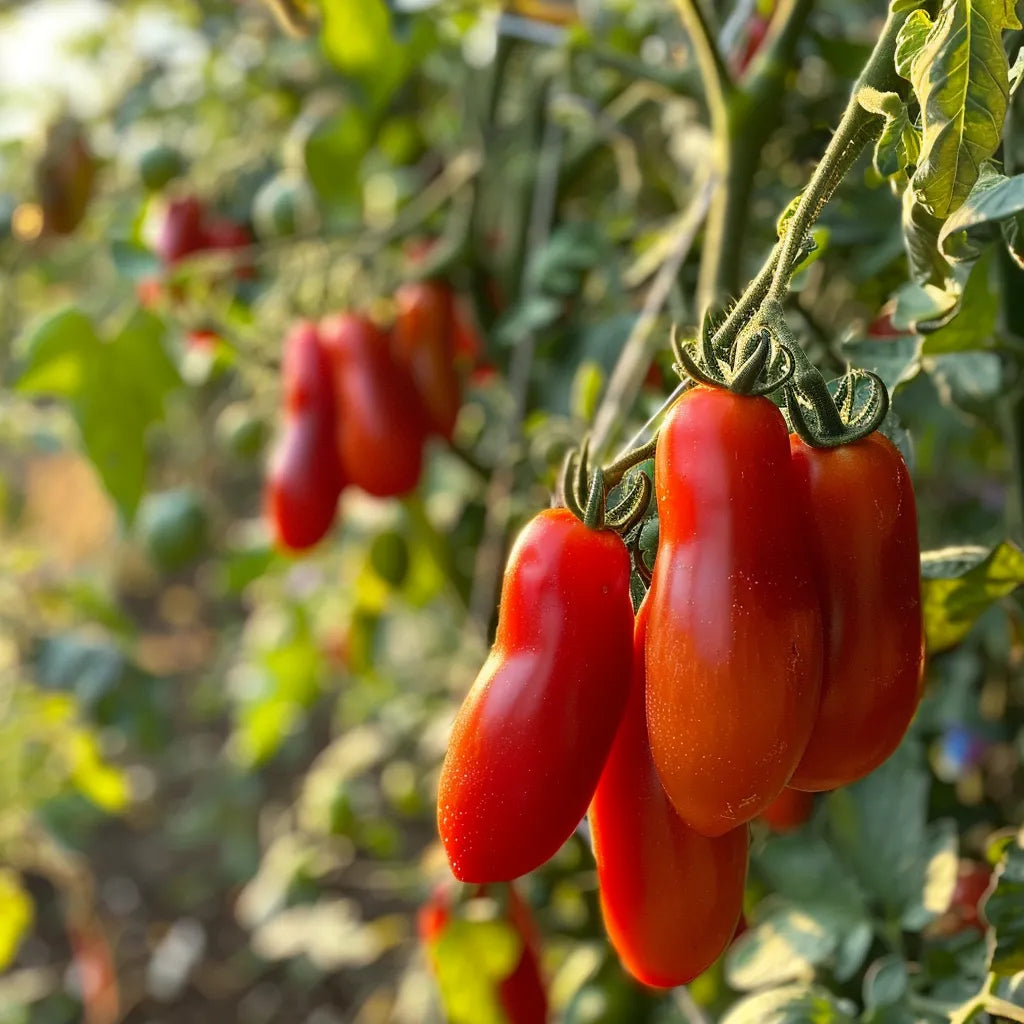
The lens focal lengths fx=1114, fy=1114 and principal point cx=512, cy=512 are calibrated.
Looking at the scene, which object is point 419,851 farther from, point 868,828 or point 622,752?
point 622,752

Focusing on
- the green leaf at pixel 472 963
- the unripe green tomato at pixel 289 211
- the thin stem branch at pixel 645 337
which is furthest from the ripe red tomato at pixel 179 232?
the green leaf at pixel 472 963

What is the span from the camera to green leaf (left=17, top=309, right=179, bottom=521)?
39.5 inches

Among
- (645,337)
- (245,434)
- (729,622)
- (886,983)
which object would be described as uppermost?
(729,622)

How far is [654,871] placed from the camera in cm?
40

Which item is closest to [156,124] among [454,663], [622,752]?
[454,663]

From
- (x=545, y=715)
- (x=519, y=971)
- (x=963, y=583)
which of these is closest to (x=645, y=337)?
(x=963, y=583)

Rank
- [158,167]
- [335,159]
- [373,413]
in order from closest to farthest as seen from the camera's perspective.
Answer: [373,413]
[335,159]
[158,167]

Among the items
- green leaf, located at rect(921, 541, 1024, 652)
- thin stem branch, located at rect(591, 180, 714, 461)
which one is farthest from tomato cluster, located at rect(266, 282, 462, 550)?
green leaf, located at rect(921, 541, 1024, 652)

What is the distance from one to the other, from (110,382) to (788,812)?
0.69 metres

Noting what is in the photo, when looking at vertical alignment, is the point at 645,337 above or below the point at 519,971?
above

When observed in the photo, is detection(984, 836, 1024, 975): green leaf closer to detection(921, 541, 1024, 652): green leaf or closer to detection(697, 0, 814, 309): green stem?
detection(921, 541, 1024, 652): green leaf

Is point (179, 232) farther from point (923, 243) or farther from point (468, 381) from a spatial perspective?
point (923, 243)

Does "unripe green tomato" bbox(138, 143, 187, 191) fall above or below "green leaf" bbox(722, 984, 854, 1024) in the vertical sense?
above

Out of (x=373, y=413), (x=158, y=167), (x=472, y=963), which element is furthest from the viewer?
(x=158, y=167)
